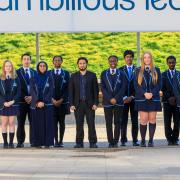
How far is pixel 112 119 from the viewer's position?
16578 mm

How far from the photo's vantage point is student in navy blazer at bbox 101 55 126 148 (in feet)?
53.6

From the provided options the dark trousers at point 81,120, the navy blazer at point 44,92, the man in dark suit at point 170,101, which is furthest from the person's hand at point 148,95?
the navy blazer at point 44,92

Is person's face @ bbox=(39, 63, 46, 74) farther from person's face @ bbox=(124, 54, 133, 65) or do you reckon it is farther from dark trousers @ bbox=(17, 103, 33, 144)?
person's face @ bbox=(124, 54, 133, 65)

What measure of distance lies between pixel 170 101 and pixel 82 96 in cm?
163

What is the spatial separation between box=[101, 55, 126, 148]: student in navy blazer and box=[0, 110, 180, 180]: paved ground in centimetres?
37

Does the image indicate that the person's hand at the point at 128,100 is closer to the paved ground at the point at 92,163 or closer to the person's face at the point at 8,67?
the paved ground at the point at 92,163

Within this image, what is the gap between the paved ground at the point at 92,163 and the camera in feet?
40.8

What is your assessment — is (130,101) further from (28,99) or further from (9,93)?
(9,93)

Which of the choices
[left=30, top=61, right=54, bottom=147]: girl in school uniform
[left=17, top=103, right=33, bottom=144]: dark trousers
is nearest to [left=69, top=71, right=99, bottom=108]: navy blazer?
[left=30, top=61, right=54, bottom=147]: girl in school uniform

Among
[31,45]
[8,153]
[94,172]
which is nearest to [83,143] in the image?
[8,153]

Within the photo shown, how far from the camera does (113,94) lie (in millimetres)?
16375

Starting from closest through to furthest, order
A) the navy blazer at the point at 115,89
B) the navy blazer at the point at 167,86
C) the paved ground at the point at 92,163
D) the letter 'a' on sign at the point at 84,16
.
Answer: the paved ground at the point at 92,163
the navy blazer at the point at 115,89
the navy blazer at the point at 167,86
the letter 'a' on sign at the point at 84,16

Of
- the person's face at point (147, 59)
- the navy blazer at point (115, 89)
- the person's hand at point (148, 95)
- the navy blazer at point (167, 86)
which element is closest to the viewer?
the person's face at point (147, 59)

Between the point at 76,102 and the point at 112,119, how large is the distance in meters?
0.75
